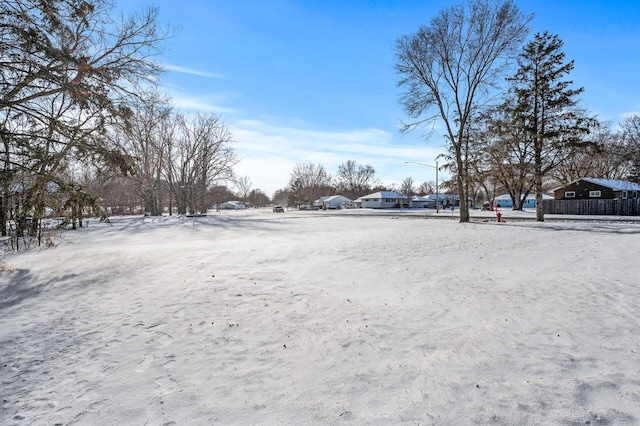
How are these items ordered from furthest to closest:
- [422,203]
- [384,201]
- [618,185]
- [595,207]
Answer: [422,203] < [384,201] < [618,185] < [595,207]

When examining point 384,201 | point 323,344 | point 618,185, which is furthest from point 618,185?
point 323,344

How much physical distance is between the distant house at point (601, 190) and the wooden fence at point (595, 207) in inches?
89.0

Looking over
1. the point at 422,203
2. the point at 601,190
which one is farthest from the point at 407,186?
the point at 601,190

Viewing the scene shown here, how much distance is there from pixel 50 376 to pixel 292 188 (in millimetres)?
107711

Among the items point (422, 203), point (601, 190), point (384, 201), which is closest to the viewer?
point (601, 190)

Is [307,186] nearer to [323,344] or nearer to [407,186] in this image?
[407,186]

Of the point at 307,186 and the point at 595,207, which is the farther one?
the point at 307,186

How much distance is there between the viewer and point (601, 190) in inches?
1519

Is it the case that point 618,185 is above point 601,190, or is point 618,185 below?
above

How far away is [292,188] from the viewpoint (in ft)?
363

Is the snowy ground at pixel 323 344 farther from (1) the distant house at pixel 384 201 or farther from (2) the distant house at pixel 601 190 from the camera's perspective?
(1) the distant house at pixel 384 201

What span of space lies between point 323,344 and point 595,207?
4363 centimetres

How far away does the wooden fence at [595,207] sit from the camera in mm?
33562


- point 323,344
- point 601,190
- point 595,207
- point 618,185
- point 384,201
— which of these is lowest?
point 323,344
